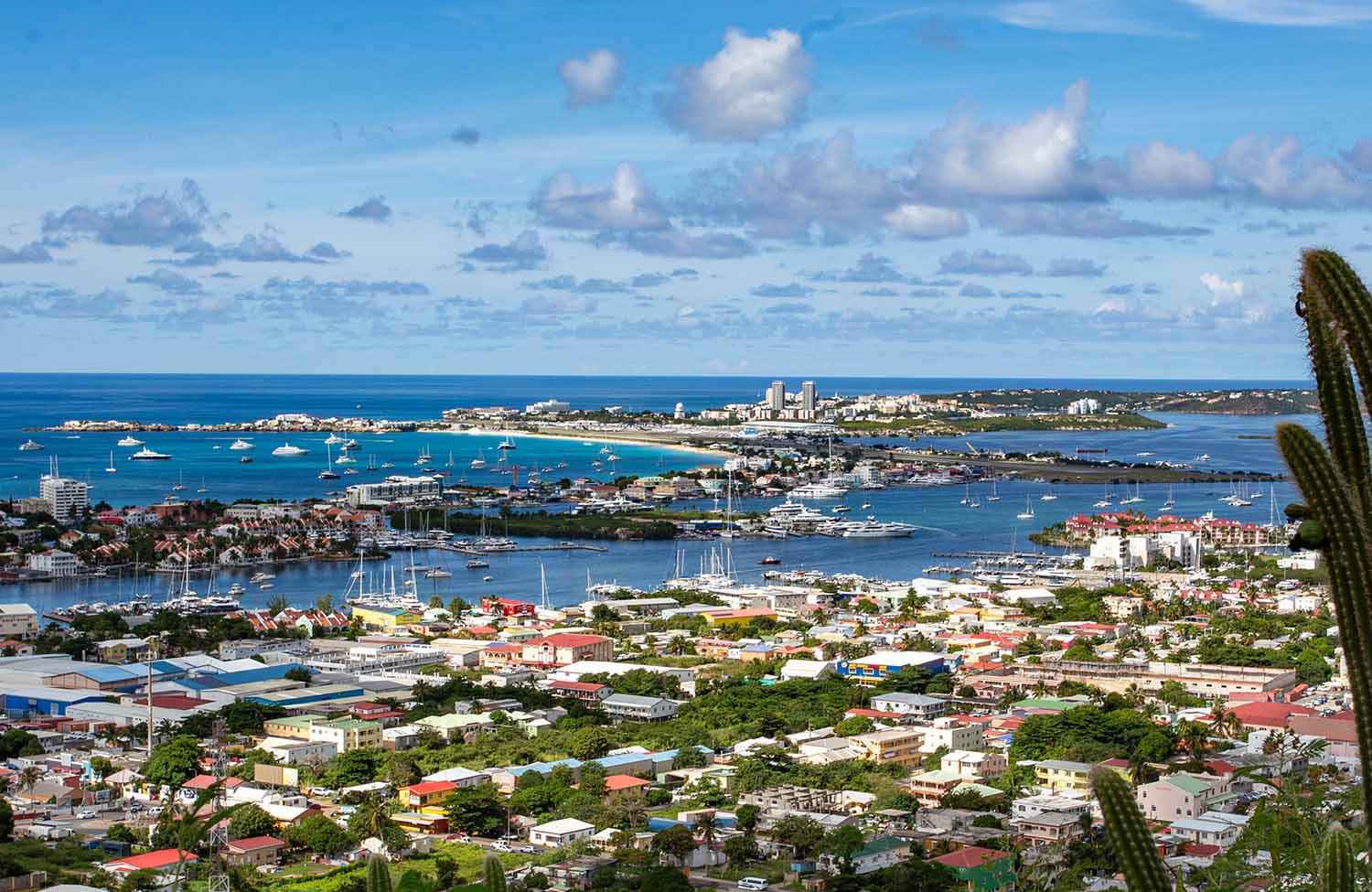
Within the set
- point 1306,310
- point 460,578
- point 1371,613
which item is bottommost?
point 460,578

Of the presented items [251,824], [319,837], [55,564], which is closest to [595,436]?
[55,564]

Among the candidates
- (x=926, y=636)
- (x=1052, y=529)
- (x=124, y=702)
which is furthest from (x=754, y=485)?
(x=124, y=702)

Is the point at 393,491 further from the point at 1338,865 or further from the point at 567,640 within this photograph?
the point at 1338,865

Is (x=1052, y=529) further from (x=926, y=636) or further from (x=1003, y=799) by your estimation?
(x=1003, y=799)

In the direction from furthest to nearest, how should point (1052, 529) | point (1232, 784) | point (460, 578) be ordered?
point (1052, 529), point (460, 578), point (1232, 784)

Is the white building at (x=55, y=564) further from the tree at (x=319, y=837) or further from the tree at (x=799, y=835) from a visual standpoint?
the tree at (x=799, y=835)

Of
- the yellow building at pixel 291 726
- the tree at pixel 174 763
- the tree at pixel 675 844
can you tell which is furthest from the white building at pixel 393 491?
the tree at pixel 675 844

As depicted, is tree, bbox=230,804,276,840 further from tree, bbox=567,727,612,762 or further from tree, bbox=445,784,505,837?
tree, bbox=567,727,612,762
